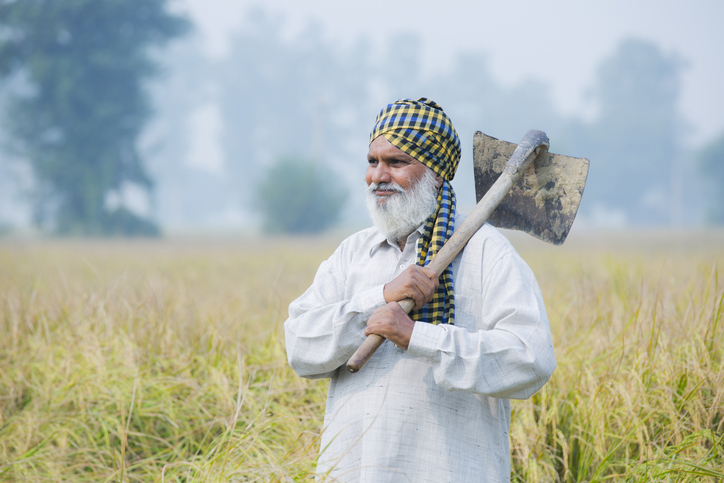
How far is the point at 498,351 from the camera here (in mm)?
1713

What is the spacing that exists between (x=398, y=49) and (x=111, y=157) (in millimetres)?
52362

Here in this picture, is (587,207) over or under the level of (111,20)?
under

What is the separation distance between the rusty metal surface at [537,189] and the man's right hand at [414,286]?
0.66 m

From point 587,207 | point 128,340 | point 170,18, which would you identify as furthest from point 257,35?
point 128,340

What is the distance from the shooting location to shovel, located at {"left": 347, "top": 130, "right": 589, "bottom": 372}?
85.9 inches

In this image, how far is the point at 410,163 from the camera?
2.10m

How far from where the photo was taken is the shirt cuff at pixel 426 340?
172cm

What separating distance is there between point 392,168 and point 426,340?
0.67 meters

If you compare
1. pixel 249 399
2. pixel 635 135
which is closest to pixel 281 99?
pixel 635 135

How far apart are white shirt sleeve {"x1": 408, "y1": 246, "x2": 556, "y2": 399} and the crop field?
765mm

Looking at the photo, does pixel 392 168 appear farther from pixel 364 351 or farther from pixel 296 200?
pixel 296 200

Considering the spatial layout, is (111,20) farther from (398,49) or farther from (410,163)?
(398,49)

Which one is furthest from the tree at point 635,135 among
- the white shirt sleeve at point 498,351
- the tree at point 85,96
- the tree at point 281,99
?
the white shirt sleeve at point 498,351

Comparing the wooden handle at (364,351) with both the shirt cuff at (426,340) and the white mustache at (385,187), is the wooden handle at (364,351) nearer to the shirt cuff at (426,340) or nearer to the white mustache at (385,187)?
the shirt cuff at (426,340)
